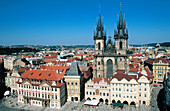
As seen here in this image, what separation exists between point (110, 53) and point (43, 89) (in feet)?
147

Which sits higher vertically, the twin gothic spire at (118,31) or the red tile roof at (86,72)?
the twin gothic spire at (118,31)

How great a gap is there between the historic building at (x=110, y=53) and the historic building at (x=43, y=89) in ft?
97.2

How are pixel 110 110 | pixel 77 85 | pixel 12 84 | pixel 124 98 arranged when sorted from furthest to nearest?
pixel 12 84 < pixel 77 85 < pixel 124 98 < pixel 110 110

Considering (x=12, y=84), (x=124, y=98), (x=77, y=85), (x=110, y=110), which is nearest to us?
(x=110, y=110)

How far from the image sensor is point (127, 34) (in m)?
95.9

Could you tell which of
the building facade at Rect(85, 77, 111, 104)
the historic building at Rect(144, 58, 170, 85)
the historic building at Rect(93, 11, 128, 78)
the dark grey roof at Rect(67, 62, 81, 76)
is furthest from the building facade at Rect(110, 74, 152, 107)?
the historic building at Rect(144, 58, 170, 85)

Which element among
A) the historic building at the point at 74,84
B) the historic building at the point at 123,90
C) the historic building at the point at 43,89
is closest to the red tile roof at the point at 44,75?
the historic building at the point at 43,89

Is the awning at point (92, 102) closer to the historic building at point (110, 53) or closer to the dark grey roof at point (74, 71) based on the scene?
the dark grey roof at point (74, 71)

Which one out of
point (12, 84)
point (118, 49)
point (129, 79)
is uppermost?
point (118, 49)

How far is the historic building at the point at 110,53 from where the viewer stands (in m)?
94.4

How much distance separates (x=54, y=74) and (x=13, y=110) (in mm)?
23392

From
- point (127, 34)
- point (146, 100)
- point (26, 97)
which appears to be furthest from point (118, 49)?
point (26, 97)

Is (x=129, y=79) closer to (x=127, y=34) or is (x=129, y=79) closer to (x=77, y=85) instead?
(x=77, y=85)

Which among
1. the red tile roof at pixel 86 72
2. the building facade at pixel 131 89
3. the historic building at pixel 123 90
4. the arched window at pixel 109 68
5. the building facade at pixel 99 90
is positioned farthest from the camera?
the arched window at pixel 109 68
